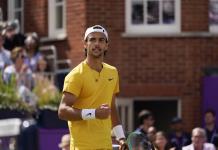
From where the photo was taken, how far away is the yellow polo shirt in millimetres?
9555

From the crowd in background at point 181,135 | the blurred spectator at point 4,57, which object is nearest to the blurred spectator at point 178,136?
the crowd in background at point 181,135

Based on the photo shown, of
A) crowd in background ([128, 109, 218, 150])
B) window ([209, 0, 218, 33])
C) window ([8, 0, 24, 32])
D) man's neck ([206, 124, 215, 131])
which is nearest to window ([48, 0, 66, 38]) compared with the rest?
window ([8, 0, 24, 32])

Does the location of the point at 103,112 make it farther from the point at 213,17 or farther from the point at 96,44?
the point at 213,17

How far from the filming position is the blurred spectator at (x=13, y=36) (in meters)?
19.2

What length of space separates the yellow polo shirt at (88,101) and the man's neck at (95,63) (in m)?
0.03

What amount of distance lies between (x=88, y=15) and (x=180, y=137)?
3205mm

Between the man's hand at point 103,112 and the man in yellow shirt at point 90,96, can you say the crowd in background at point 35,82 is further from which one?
the man's hand at point 103,112

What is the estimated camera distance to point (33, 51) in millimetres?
19078

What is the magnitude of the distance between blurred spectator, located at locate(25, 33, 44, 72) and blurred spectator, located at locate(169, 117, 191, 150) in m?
2.88

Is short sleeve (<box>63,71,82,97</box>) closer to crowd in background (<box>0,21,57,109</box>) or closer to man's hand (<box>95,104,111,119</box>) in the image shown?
man's hand (<box>95,104,111,119</box>)

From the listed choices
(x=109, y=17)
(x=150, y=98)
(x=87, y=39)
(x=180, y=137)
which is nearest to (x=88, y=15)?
(x=109, y=17)

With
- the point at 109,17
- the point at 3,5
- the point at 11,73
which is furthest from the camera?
the point at 3,5

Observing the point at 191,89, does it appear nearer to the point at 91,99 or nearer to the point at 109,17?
the point at 109,17

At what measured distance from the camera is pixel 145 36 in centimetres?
1898
